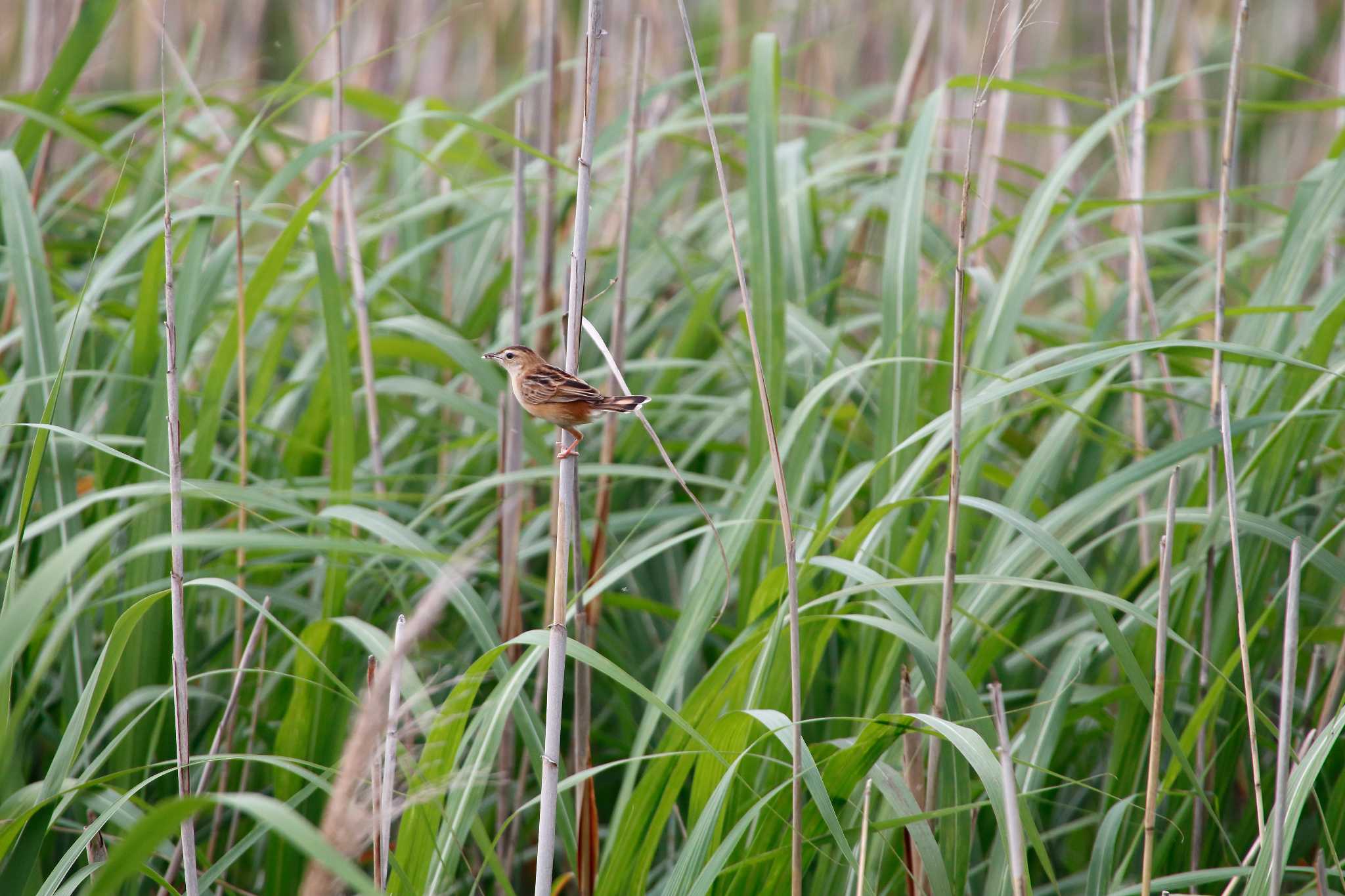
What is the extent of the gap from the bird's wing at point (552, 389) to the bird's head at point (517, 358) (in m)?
0.04

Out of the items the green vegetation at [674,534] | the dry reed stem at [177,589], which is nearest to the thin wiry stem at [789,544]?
the green vegetation at [674,534]

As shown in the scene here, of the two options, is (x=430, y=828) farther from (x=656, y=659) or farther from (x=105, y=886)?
(x=656, y=659)

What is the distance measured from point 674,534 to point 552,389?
915 mm

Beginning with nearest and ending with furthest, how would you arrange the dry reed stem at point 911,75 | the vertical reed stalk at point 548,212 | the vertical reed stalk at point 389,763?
1. the vertical reed stalk at point 389,763
2. the vertical reed stalk at point 548,212
3. the dry reed stem at point 911,75

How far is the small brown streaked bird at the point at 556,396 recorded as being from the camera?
57.9 inches

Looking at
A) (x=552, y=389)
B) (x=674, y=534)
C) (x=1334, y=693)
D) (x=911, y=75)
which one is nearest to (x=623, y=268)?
(x=552, y=389)

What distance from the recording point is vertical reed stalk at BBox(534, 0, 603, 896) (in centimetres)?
124

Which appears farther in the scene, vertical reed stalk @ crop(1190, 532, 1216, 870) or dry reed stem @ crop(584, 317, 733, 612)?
vertical reed stalk @ crop(1190, 532, 1216, 870)

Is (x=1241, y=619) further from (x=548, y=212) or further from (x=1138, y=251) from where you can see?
(x=548, y=212)

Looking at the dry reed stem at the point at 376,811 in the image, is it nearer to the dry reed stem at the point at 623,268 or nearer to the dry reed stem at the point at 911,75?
the dry reed stem at the point at 623,268

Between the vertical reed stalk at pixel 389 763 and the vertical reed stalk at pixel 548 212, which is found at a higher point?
the vertical reed stalk at pixel 548 212

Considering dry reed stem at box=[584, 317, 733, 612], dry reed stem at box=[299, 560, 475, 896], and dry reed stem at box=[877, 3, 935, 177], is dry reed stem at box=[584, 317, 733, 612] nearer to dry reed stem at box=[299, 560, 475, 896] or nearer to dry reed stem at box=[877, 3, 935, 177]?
dry reed stem at box=[299, 560, 475, 896]

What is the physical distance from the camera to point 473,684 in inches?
56.1

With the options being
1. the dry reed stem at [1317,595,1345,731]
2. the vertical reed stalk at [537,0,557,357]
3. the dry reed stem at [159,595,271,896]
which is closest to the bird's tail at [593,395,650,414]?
the dry reed stem at [159,595,271,896]
